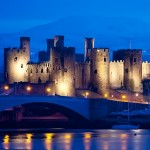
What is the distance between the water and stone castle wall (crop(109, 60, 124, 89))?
1463cm

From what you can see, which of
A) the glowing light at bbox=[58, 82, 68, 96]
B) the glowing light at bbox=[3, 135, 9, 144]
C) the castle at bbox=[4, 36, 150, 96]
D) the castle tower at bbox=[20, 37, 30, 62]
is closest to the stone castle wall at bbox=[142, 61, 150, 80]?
the castle at bbox=[4, 36, 150, 96]

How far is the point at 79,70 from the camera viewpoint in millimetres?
89062

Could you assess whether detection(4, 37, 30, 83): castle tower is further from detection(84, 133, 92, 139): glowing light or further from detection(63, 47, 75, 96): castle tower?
detection(84, 133, 92, 139): glowing light

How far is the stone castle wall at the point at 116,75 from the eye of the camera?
89125 mm

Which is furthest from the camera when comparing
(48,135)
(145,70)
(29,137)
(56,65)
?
(145,70)

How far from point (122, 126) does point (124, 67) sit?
13803 mm

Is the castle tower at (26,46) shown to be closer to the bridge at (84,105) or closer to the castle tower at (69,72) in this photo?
the castle tower at (69,72)

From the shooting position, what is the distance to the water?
58.8m

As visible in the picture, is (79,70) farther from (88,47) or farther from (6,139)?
(6,139)

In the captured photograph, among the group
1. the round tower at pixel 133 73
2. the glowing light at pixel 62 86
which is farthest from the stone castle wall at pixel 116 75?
the glowing light at pixel 62 86

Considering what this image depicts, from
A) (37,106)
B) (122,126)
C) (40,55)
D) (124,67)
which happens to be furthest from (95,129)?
(40,55)

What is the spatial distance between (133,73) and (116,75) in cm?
127

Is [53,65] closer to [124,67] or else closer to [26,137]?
[124,67]

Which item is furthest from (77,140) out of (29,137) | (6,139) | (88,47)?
(88,47)
